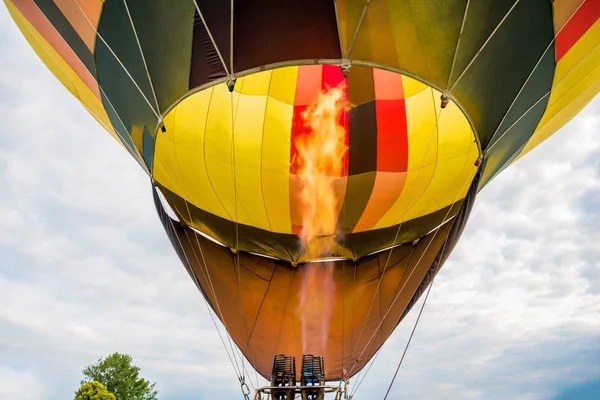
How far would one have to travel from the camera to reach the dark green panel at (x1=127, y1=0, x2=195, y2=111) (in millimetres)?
4949

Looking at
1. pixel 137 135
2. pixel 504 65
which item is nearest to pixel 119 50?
pixel 137 135

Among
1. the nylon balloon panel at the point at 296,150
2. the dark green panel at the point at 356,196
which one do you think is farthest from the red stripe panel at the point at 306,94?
the dark green panel at the point at 356,196

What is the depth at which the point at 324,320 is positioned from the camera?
8078 millimetres

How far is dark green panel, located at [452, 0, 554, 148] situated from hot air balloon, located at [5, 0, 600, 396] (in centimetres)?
2

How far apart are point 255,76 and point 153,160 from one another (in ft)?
5.50

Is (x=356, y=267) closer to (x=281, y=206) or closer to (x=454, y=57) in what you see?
(x=281, y=206)

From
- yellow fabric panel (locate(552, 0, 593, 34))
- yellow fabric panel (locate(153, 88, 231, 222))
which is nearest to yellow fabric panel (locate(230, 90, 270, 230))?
yellow fabric panel (locate(153, 88, 231, 222))

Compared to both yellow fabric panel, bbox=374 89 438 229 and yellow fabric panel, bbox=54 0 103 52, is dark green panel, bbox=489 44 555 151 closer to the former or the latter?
yellow fabric panel, bbox=374 89 438 229

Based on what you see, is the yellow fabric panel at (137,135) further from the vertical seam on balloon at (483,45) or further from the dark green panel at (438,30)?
the vertical seam on balloon at (483,45)

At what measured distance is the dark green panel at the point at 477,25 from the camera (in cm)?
484

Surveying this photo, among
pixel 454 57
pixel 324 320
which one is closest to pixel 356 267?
pixel 324 320

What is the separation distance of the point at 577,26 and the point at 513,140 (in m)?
1.44

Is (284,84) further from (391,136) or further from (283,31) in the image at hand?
(283,31)

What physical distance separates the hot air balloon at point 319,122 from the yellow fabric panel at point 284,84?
0.7 inches
